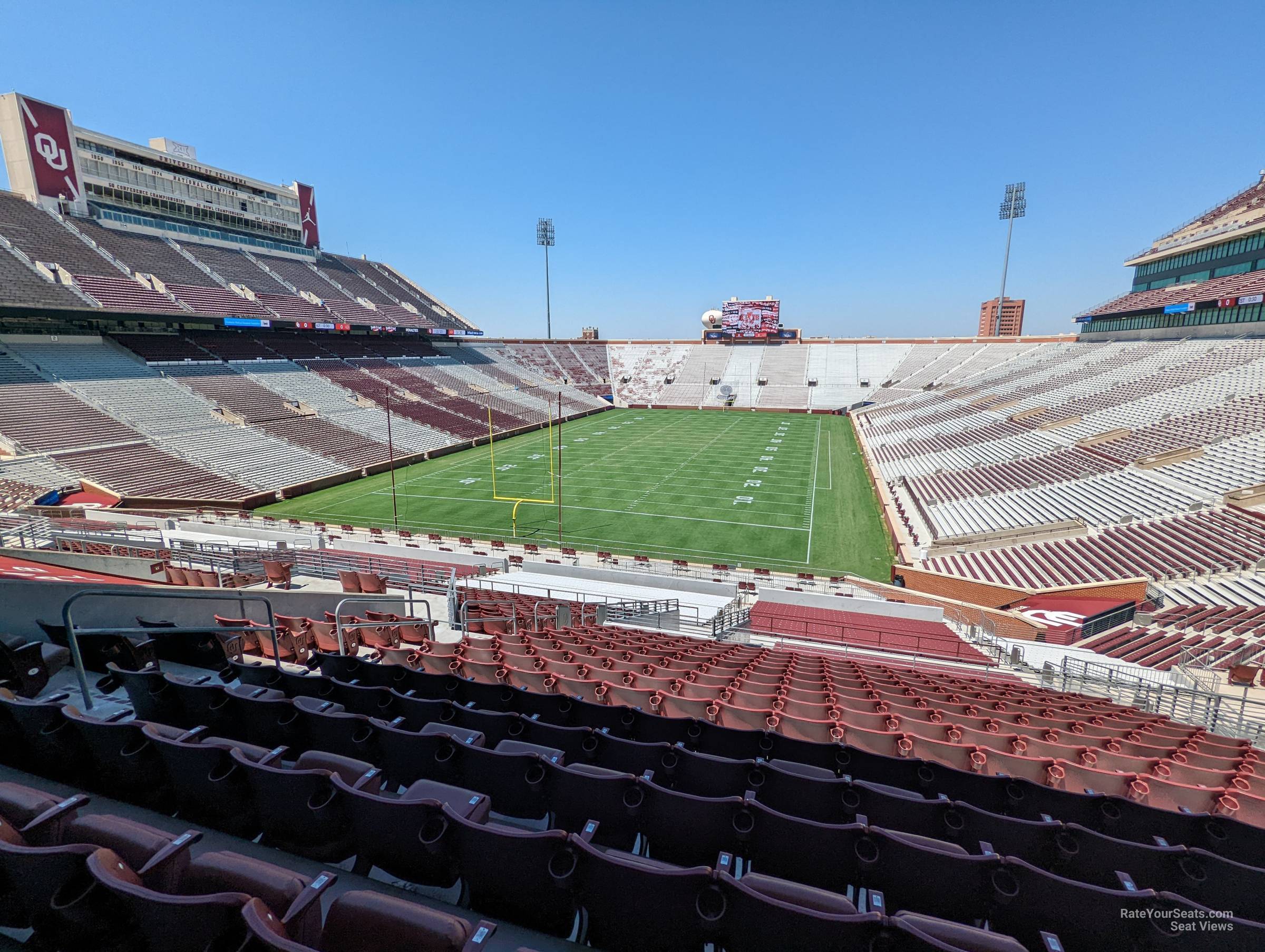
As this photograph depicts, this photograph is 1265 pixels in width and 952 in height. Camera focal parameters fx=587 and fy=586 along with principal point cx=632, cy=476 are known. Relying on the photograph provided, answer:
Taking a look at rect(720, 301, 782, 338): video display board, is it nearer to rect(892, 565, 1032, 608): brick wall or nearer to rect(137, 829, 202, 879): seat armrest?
rect(892, 565, 1032, 608): brick wall

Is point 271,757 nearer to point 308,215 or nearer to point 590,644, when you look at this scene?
point 590,644

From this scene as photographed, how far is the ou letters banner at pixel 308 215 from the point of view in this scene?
2522 inches

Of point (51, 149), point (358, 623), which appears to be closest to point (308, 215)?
point (51, 149)

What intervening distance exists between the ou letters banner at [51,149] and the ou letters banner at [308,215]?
21509 mm

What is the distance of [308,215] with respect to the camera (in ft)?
214

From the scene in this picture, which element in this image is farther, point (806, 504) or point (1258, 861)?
point (806, 504)

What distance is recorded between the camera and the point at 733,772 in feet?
13.6

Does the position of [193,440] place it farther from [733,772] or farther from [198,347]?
[733,772]

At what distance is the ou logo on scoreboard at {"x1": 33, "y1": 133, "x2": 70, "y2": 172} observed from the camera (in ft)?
137

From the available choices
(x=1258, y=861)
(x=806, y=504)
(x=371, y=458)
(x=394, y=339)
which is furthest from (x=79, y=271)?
(x=1258, y=861)

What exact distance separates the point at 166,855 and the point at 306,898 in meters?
0.73

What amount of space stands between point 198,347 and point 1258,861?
56263mm

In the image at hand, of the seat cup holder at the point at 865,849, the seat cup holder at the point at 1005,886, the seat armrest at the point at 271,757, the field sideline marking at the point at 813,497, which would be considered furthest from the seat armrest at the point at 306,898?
the field sideline marking at the point at 813,497

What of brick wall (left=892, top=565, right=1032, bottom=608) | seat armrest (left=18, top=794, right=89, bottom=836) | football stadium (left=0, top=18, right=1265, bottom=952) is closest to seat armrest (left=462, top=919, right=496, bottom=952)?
football stadium (left=0, top=18, right=1265, bottom=952)
